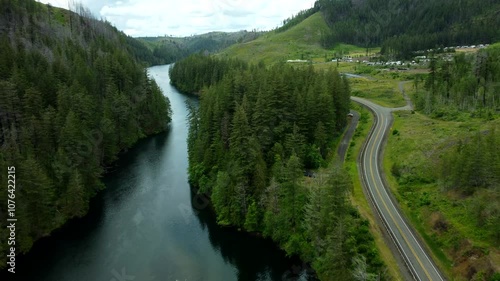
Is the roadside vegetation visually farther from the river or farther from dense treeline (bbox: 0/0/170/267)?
dense treeline (bbox: 0/0/170/267)

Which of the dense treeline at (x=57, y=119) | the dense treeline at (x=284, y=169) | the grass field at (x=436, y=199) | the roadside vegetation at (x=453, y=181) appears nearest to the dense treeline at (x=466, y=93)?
the roadside vegetation at (x=453, y=181)

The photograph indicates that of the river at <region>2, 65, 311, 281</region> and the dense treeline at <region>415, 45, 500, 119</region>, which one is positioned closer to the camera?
the river at <region>2, 65, 311, 281</region>

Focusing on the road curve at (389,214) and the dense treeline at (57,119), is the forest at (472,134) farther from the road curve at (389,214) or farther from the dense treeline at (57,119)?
the dense treeline at (57,119)

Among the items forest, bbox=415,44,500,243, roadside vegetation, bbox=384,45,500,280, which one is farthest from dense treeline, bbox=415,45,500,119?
roadside vegetation, bbox=384,45,500,280

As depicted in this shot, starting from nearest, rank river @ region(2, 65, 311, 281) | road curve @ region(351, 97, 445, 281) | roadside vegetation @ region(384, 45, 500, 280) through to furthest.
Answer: roadside vegetation @ region(384, 45, 500, 280), road curve @ region(351, 97, 445, 281), river @ region(2, 65, 311, 281)

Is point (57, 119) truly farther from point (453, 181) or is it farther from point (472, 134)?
point (472, 134)
